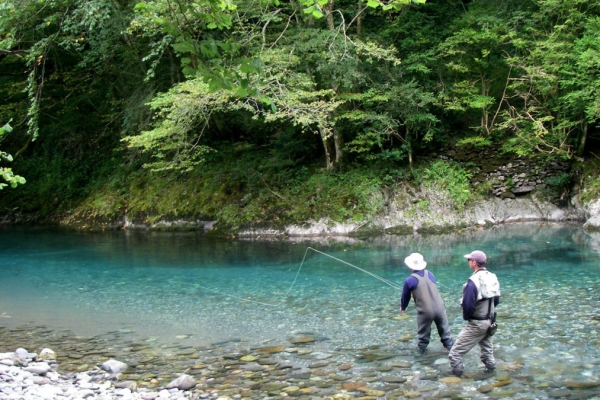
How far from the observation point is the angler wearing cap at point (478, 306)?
19.1ft

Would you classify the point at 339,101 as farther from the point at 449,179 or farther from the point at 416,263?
the point at 416,263

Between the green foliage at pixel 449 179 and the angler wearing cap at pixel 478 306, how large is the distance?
39.8 feet

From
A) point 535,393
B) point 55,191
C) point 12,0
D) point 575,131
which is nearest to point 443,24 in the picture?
point 575,131

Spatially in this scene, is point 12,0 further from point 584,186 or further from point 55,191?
point 584,186

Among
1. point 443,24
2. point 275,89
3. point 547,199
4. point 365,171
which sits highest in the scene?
point 443,24

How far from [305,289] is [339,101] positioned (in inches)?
271

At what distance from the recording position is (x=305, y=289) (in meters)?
10.9

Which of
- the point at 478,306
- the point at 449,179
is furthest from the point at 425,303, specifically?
the point at 449,179

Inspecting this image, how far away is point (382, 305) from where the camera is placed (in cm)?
935

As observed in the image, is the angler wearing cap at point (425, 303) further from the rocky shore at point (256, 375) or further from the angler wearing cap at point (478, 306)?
the angler wearing cap at point (478, 306)

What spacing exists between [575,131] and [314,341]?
47.5 ft

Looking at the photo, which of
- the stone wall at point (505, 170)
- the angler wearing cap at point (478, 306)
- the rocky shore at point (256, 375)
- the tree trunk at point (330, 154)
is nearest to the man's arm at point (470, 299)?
the angler wearing cap at point (478, 306)

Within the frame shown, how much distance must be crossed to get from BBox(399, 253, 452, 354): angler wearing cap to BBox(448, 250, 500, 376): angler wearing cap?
66 centimetres

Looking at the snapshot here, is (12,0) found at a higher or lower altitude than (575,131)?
higher
